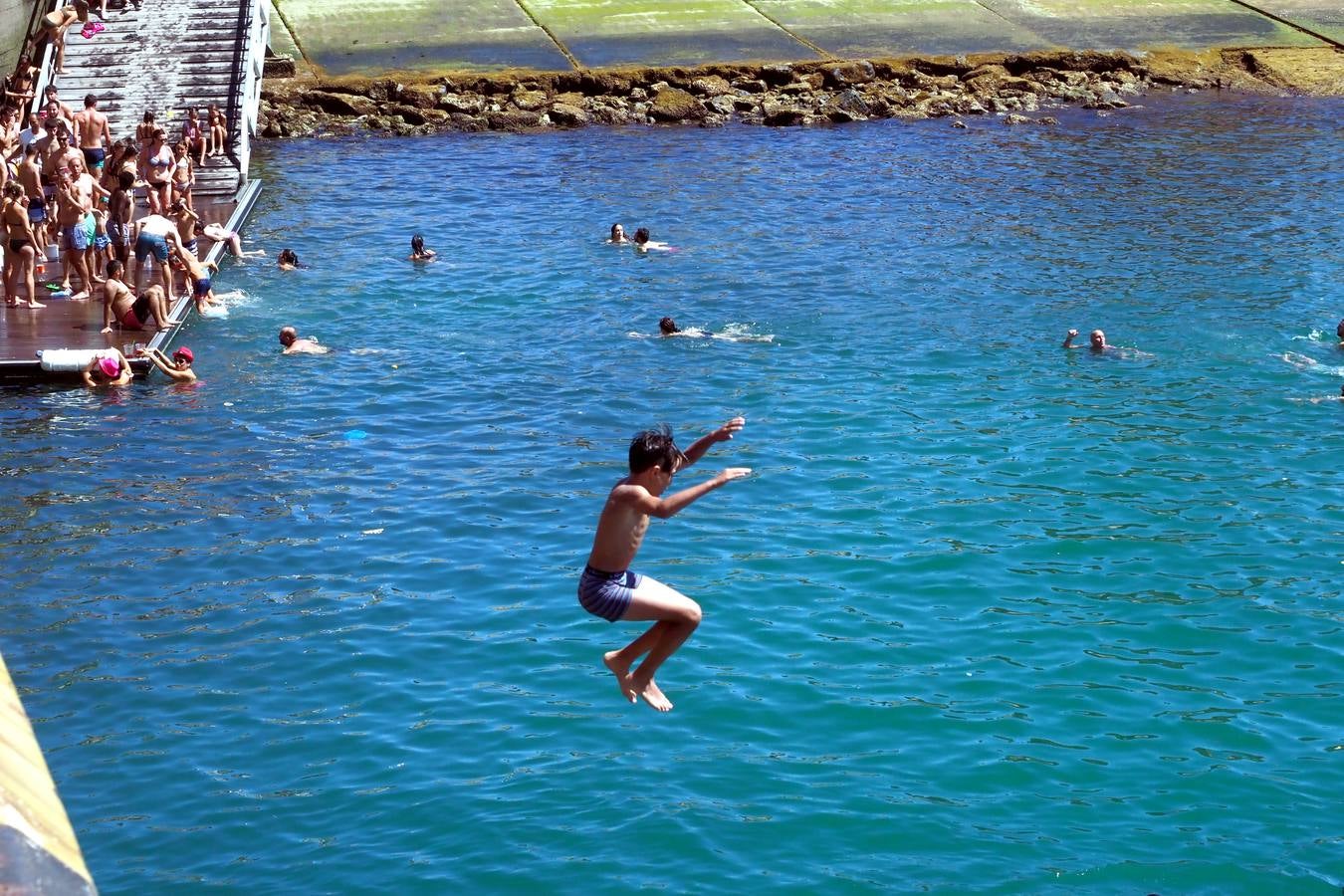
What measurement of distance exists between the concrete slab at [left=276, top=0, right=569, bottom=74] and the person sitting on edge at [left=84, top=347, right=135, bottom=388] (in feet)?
71.1

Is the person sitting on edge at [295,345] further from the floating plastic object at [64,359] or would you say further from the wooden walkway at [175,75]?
the wooden walkway at [175,75]

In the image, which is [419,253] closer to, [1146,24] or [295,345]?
[295,345]

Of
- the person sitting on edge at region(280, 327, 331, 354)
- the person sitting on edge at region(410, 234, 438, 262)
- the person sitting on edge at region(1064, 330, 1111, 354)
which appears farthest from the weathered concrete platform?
the person sitting on edge at region(1064, 330, 1111, 354)

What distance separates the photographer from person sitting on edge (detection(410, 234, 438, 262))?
31625mm

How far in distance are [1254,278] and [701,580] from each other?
51.1 ft

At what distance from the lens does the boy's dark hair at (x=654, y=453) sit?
1002 cm

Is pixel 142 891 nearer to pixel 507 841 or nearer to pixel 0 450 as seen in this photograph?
pixel 507 841

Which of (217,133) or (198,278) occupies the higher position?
(217,133)

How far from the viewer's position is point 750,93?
44594 mm

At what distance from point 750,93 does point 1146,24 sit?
13.6 metres

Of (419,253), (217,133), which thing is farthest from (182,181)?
(217,133)

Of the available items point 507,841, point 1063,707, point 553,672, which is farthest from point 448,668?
point 1063,707

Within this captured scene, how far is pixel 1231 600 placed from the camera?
58.9 ft

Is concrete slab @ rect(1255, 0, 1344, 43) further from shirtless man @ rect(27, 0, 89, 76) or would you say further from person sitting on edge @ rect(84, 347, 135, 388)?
person sitting on edge @ rect(84, 347, 135, 388)
